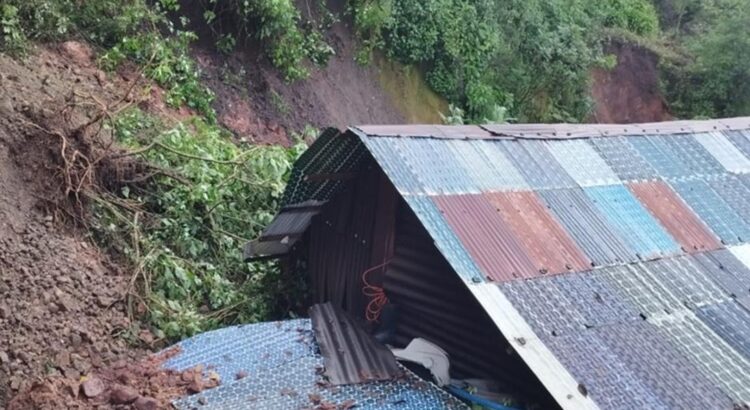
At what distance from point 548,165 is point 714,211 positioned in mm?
1706

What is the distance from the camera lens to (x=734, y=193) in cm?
756

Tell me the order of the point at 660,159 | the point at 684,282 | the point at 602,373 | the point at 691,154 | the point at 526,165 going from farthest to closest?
the point at 691,154
the point at 660,159
the point at 526,165
the point at 684,282
the point at 602,373

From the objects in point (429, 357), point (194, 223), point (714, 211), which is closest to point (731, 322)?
point (714, 211)

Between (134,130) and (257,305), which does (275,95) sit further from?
(257,305)

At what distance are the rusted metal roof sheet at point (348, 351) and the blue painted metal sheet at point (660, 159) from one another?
11.4ft

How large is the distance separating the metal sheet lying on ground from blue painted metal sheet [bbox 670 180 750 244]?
333 centimetres

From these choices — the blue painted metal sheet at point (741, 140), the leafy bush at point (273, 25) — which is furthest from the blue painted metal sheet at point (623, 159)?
the leafy bush at point (273, 25)

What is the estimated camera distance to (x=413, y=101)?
581 inches

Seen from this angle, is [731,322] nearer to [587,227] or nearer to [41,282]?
[587,227]

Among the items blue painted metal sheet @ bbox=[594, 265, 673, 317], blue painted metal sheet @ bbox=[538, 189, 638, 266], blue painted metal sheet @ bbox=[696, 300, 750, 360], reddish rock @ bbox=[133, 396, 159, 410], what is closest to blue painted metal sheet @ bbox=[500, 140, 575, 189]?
blue painted metal sheet @ bbox=[538, 189, 638, 266]

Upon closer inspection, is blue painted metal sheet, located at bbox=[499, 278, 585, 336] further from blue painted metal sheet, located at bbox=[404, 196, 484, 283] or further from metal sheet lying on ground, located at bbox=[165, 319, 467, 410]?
metal sheet lying on ground, located at bbox=[165, 319, 467, 410]

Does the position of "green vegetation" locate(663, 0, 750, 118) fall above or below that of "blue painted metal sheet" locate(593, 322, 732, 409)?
below

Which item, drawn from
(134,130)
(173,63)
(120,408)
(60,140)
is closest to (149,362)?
(120,408)

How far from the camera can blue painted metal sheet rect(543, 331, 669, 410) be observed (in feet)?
14.6
